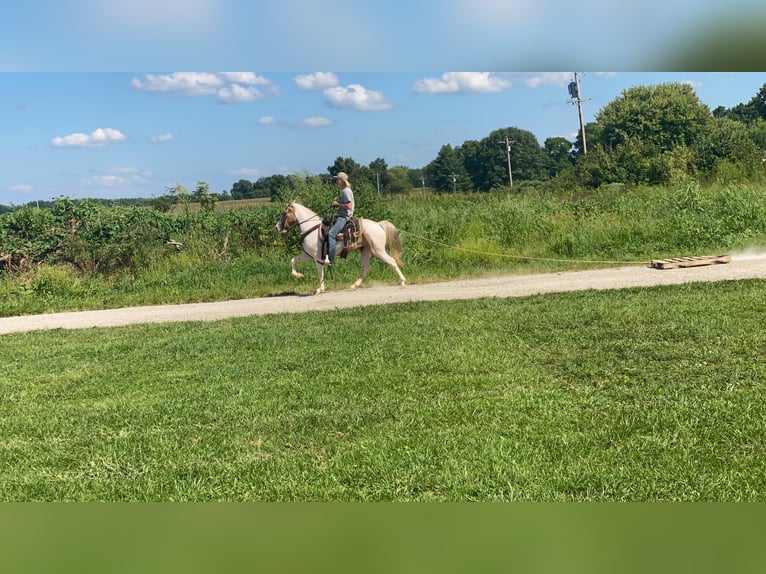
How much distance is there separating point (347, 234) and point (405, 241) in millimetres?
3110

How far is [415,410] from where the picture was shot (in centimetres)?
398

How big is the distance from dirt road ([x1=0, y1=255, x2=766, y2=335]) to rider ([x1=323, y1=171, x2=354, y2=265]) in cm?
89

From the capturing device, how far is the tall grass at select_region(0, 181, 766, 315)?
12484mm

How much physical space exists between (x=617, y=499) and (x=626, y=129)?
614 inches

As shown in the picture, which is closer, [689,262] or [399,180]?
[399,180]

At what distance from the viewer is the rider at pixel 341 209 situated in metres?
9.97

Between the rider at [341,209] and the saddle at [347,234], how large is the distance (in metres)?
0.08

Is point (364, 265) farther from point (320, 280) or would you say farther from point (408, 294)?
point (408, 294)

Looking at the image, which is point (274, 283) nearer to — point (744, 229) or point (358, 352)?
point (358, 352)

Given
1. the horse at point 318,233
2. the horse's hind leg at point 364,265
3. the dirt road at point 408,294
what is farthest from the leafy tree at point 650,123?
the horse's hind leg at point 364,265

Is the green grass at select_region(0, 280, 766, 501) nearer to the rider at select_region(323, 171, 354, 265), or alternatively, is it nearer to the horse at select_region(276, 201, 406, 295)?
the rider at select_region(323, 171, 354, 265)

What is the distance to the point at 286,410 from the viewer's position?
4227 millimetres

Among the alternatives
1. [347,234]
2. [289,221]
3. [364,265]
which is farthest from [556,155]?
[289,221]

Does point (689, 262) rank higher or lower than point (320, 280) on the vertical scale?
lower
